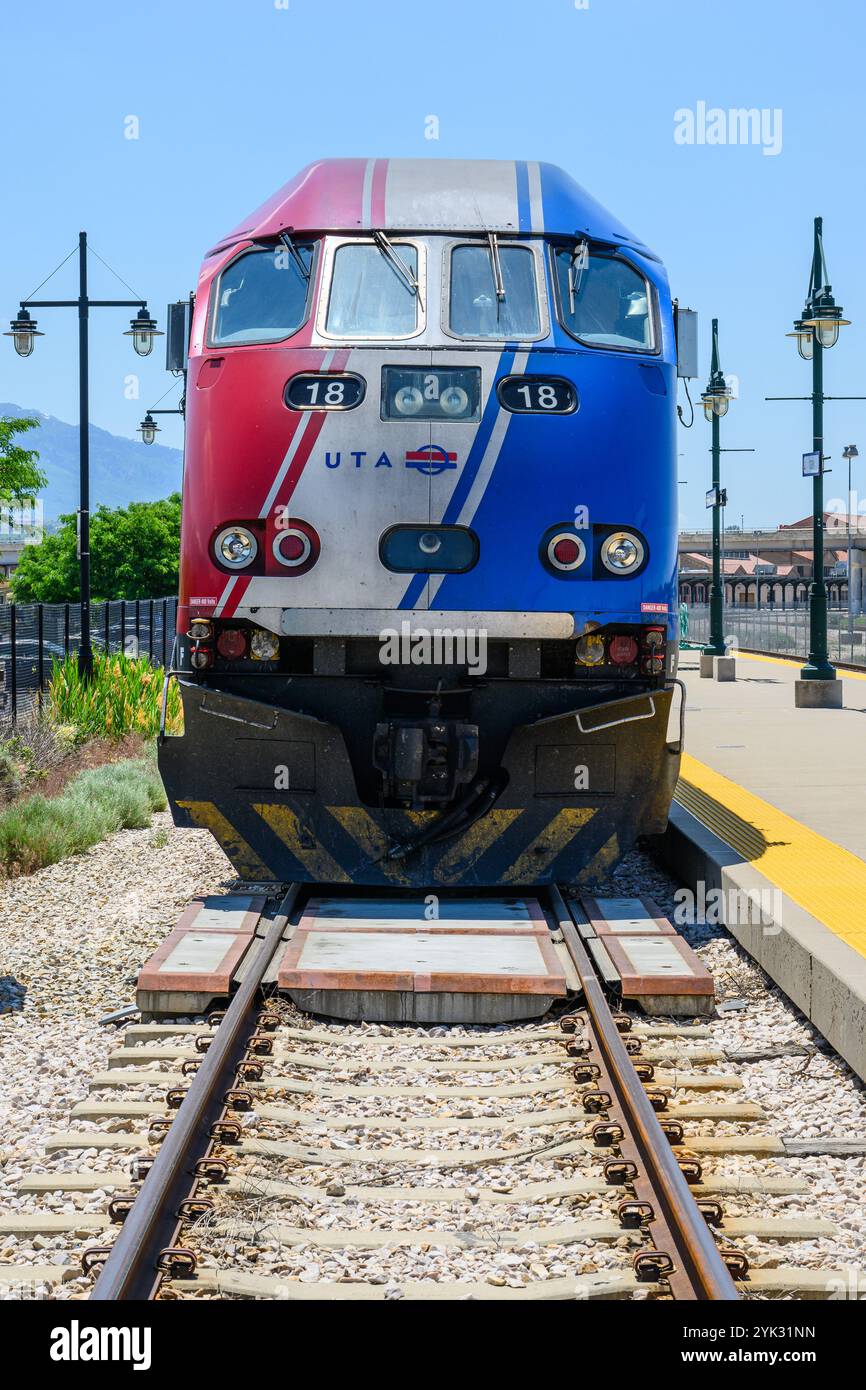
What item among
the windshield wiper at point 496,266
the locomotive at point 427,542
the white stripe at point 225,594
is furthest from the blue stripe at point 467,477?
the white stripe at point 225,594

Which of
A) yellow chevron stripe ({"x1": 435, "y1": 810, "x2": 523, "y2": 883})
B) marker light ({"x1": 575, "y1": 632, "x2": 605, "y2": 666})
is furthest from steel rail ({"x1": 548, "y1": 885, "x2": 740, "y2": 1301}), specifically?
marker light ({"x1": 575, "y1": 632, "x2": 605, "y2": 666})

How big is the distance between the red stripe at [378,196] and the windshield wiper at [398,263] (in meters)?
0.08

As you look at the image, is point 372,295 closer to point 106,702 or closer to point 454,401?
point 454,401

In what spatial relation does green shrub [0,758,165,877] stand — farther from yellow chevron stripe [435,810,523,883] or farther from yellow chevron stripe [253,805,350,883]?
yellow chevron stripe [435,810,523,883]

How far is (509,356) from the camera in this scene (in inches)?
315

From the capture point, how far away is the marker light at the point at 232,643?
8195mm

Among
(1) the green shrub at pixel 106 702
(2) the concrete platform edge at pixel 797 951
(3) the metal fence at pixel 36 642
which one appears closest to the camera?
(2) the concrete platform edge at pixel 797 951

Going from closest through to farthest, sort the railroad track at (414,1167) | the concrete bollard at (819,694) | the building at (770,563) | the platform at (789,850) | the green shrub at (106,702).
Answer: the railroad track at (414,1167), the platform at (789,850), the green shrub at (106,702), the concrete bollard at (819,694), the building at (770,563)

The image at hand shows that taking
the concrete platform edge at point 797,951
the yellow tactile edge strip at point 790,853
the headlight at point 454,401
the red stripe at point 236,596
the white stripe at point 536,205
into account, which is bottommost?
the concrete platform edge at point 797,951

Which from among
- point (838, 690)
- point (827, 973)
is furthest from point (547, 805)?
point (838, 690)

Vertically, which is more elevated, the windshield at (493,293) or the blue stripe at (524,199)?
the blue stripe at (524,199)

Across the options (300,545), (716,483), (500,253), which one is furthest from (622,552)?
(716,483)

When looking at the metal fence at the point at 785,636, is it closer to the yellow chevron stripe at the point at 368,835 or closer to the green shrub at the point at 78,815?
the green shrub at the point at 78,815
